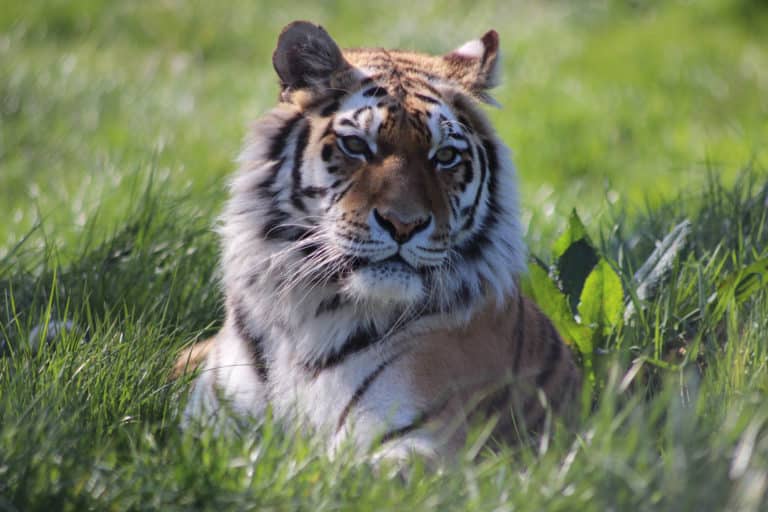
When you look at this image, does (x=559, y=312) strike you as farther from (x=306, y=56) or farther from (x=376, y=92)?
(x=306, y=56)

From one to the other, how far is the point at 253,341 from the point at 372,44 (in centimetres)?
588

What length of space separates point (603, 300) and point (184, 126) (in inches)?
156

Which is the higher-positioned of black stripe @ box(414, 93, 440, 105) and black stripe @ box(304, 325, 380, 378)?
black stripe @ box(414, 93, 440, 105)

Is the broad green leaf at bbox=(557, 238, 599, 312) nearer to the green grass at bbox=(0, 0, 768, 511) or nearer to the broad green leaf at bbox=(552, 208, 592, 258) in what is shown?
the broad green leaf at bbox=(552, 208, 592, 258)

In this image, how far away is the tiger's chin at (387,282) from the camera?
2.50 meters

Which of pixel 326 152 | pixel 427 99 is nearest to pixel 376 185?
pixel 326 152

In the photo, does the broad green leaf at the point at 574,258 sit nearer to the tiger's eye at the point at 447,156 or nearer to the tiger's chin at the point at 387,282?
the tiger's eye at the point at 447,156

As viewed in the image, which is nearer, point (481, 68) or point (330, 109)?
point (330, 109)

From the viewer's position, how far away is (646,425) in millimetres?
1893

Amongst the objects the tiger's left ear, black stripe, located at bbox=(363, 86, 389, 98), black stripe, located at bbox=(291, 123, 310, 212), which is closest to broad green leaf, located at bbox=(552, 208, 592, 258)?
the tiger's left ear

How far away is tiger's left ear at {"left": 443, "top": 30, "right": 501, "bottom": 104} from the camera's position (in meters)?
2.94

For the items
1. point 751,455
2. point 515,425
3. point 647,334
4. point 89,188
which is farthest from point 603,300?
point 89,188

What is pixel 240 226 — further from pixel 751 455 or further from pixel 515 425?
pixel 751 455

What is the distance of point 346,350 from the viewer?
260 centimetres
